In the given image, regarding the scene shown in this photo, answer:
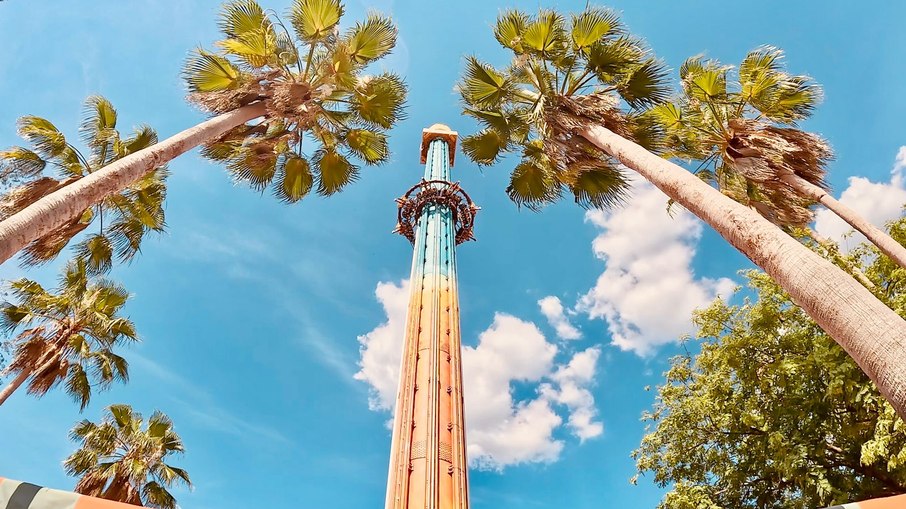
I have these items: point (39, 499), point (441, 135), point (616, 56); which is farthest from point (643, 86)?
point (441, 135)

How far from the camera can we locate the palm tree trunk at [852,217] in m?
7.11

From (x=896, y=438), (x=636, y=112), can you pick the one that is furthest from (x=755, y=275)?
(x=636, y=112)

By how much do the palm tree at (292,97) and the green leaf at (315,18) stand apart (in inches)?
0.6

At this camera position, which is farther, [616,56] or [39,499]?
[616,56]

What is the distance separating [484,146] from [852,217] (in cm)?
615

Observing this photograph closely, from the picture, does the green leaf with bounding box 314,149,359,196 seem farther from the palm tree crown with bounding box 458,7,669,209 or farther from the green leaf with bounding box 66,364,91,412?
the green leaf with bounding box 66,364,91,412

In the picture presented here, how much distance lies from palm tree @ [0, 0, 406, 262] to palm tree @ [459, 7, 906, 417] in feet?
5.77

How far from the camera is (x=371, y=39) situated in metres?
8.31

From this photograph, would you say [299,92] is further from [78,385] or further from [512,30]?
[78,385]

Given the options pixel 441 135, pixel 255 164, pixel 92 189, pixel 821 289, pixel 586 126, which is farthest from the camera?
pixel 441 135

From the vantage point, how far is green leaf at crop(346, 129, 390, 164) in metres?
9.23

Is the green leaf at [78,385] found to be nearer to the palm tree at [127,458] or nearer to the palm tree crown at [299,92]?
the palm tree at [127,458]

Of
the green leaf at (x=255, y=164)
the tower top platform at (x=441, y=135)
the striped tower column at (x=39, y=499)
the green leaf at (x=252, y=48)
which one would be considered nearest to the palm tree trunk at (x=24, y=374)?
the green leaf at (x=255, y=164)

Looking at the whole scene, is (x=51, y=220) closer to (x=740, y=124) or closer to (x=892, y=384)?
(x=892, y=384)
